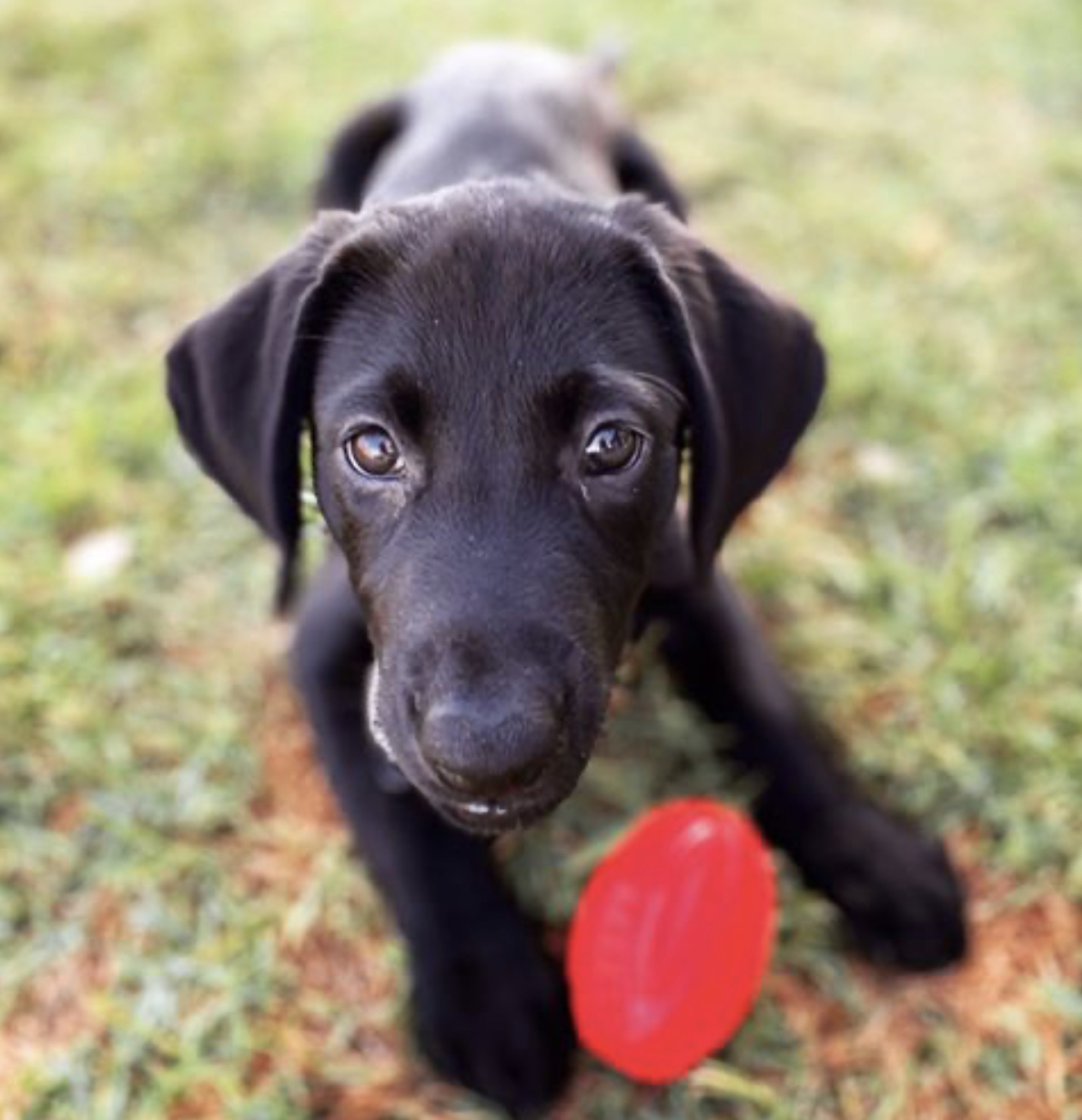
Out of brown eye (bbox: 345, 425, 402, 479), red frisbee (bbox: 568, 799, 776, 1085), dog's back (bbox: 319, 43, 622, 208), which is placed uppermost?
brown eye (bbox: 345, 425, 402, 479)

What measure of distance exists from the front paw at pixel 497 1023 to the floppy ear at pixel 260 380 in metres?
0.87

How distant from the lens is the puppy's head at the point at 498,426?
2.14 meters

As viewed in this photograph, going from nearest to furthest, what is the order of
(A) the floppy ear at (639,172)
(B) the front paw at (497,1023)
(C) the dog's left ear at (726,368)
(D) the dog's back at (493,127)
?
1. (C) the dog's left ear at (726,368)
2. (B) the front paw at (497,1023)
3. (D) the dog's back at (493,127)
4. (A) the floppy ear at (639,172)

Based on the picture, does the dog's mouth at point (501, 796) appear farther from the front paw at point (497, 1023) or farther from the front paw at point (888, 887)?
the front paw at point (888, 887)

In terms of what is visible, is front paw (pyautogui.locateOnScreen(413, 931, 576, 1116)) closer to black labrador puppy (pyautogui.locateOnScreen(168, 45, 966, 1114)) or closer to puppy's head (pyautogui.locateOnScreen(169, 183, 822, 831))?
black labrador puppy (pyautogui.locateOnScreen(168, 45, 966, 1114))

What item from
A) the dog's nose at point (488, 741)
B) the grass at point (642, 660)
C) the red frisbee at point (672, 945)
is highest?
the dog's nose at point (488, 741)

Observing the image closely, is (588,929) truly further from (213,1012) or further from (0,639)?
(0,639)

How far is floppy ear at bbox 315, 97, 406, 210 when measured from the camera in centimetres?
414

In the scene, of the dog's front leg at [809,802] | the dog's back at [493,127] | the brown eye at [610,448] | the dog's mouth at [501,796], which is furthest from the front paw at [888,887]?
the dog's back at [493,127]

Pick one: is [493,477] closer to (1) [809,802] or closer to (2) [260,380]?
(2) [260,380]

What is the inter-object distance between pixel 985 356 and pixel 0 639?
2.87 metres

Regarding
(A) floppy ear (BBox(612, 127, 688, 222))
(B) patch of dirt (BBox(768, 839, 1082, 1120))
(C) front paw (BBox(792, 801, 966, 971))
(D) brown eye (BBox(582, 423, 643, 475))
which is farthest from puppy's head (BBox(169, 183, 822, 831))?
(A) floppy ear (BBox(612, 127, 688, 222))

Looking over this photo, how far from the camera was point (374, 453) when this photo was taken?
7.68 ft

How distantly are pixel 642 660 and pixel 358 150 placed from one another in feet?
5.91
